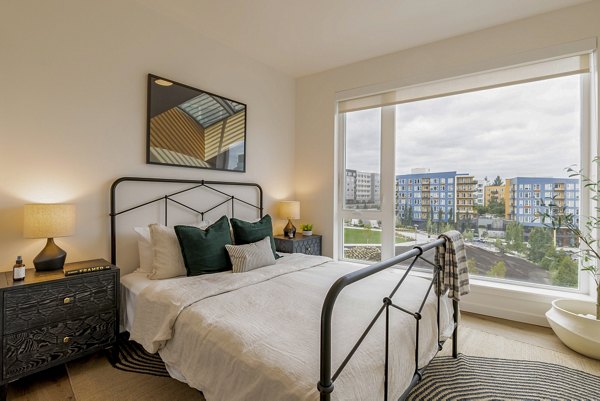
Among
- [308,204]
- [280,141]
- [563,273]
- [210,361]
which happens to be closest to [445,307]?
[210,361]

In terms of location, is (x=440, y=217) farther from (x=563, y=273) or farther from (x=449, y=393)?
(x=449, y=393)

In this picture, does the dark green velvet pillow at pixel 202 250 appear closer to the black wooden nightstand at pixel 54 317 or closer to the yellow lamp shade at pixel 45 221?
the black wooden nightstand at pixel 54 317

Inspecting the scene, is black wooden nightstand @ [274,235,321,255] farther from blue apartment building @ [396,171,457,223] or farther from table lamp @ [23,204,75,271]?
table lamp @ [23,204,75,271]

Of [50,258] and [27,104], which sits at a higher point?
[27,104]

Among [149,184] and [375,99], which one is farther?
[375,99]

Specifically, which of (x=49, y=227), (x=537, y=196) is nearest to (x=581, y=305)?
(x=537, y=196)

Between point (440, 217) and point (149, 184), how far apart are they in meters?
3.06

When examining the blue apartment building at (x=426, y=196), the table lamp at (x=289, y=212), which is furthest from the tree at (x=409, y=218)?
the table lamp at (x=289, y=212)

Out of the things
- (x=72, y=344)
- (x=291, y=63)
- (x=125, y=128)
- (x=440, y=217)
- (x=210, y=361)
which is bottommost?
(x=72, y=344)

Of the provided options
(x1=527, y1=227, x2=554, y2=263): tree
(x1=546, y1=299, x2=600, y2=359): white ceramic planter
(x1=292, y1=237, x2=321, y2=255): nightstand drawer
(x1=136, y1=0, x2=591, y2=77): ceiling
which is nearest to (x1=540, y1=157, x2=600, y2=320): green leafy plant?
(x1=527, y1=227, x2=554, y2=263): tree

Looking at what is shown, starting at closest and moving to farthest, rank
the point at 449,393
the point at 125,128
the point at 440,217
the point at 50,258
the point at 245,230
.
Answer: the point at 449,393
the point at 50,258
the point at 125,128
the point at 245,230
the point at 440,217

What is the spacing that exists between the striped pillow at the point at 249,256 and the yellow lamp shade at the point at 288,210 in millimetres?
1078

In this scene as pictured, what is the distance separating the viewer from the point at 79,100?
2.32 metres

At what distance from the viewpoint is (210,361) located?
1401mm
